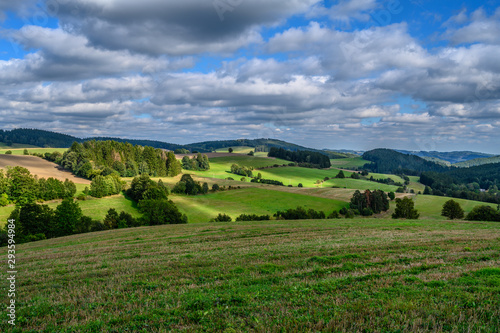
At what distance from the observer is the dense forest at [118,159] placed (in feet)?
422

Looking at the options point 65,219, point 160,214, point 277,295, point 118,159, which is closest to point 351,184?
point 160,214

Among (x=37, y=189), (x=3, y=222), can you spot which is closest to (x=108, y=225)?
(x=3, y=222)

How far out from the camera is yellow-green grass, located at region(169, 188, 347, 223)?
8188 cm

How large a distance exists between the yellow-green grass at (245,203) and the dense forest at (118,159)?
5586 centimetres

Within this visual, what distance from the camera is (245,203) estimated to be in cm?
9219

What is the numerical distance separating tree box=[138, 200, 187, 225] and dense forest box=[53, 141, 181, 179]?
66702 millimetres

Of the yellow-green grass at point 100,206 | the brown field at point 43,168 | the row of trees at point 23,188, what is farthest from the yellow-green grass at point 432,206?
the brown field at point 43,168

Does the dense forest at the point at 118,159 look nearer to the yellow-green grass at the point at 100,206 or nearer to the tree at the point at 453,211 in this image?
the yellow-green grass at the point at 100,206

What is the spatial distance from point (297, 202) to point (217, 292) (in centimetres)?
8603

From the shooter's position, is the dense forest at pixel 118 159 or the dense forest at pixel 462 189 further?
the dense forest at pixel 118 159

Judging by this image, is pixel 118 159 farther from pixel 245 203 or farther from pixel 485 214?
pixel 485 214

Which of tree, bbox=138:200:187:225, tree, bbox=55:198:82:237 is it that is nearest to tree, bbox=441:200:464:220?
tree, bbox=138:200:187:225

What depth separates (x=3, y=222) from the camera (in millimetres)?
58375

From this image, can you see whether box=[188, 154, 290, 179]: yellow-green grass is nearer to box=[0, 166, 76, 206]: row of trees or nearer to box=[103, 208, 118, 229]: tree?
box=[0, 166, 76, 206]: row of trees
